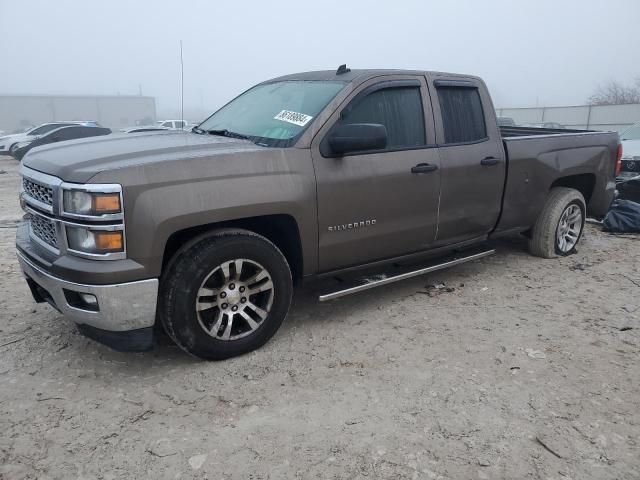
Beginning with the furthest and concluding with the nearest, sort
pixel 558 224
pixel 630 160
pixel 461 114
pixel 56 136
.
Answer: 1. pixel 56 136
2. pixel 630 160
3. pixel 558 224
4. pixel 461 114

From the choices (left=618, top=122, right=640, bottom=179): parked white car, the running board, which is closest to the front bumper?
the running board

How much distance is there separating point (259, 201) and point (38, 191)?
136 centimetres

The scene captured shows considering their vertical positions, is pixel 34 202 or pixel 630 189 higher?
pixel 34 202

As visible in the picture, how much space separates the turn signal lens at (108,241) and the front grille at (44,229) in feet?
1.18

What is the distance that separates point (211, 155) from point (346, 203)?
1013 mm

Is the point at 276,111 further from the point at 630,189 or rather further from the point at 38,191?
the point at 630,189

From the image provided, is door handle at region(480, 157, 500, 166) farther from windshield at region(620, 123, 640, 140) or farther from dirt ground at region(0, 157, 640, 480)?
windshield at region(620, 123, 640, 140)

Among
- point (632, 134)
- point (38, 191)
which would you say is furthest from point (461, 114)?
point (632, 134)

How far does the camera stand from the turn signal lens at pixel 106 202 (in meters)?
2.74

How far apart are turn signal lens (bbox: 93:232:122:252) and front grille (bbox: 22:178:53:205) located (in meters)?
0.44

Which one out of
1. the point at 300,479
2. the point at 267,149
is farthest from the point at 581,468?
the point at 267,149

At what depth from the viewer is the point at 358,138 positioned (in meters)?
3.40

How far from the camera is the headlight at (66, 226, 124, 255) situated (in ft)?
9.16

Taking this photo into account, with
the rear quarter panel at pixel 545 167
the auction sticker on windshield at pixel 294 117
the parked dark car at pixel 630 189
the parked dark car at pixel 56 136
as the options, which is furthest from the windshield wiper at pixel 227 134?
the parked dark car at pixel 56 136
